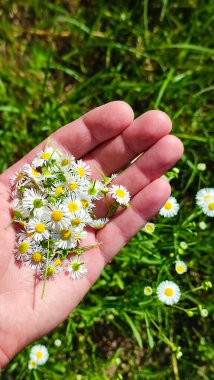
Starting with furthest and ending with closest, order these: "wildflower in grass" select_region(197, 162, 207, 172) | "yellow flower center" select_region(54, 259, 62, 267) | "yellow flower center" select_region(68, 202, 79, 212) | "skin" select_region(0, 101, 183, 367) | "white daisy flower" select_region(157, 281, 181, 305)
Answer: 1. "wildflower in grass" select_region(197, 162, 207, 172)
2. "white daisy flower" select_region(157, 281, 181, 305)
3. "yellow flower center" select_region(68, 202, 79, 212)
4. "yellow flower center" select_region(54, 259, 62, 267)
5. "skin" select_region(0, 101, 183, 367)

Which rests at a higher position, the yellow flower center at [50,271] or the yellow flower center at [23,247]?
the yellow flower center at [23,247]

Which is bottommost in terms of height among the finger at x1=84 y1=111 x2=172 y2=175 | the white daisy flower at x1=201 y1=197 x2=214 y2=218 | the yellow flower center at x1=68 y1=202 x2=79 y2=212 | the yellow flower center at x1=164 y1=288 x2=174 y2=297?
the yellow flower center at x1=164 y1=288 x2=174 y2=297

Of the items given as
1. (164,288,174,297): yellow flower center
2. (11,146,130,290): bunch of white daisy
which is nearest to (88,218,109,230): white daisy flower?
(11,146,130,290): bunch of white daisy

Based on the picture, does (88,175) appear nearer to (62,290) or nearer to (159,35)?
(62,290)

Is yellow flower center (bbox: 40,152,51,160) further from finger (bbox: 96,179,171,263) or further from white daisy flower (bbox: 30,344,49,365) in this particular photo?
white daisy flower (bbox: 30,344,49,365)

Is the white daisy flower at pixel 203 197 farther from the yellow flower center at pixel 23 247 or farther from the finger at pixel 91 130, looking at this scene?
the yellow flower center at pixel 23 247

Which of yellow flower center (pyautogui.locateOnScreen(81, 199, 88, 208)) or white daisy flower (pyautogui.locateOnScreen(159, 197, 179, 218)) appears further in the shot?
white daisy flower (pyautogui.locateOnScreen(159, 197, 179, 218))

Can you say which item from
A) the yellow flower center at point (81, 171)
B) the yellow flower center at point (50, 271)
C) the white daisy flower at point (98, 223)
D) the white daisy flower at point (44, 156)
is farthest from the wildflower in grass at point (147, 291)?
the white daisy flower at point (44, 156)
